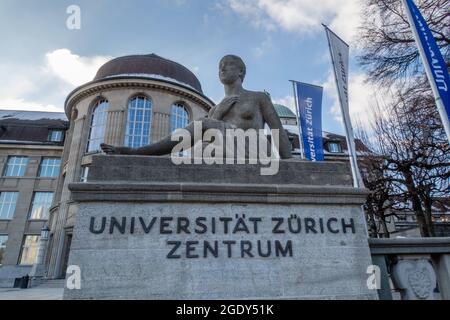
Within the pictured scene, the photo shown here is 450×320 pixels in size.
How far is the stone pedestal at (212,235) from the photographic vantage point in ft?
11.0

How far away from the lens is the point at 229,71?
16.4ft

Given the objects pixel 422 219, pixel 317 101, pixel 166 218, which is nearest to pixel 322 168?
pixel 166 218

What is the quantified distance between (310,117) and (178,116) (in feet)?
53.1

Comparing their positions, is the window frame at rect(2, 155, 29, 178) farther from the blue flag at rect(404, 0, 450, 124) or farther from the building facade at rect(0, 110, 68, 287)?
the blue flag at rect(404, 0, 450, 124)

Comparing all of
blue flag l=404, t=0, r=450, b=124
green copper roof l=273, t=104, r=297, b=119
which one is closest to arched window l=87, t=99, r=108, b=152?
blue flag l=404, t=0, r=450, b=124

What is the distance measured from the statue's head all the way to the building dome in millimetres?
23212

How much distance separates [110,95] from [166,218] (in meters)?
25.4

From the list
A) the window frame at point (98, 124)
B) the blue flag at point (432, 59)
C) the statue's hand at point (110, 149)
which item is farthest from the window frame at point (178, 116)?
the statue's hand at point (110, 149)

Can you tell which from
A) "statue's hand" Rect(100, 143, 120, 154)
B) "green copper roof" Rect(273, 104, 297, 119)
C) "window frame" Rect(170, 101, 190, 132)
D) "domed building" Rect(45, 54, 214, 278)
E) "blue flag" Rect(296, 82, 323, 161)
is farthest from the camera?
"green copper roof" Rect(273, 104, 297, 119)

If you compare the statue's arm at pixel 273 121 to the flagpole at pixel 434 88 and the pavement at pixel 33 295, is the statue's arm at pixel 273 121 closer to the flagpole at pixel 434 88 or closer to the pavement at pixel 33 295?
the flagpole at pixel 434 88

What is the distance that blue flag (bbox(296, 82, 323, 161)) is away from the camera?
13398mm

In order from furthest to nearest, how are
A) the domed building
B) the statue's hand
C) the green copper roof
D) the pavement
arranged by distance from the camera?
1. the green copper roof
2. the domed building
3. the pavement
4. the statue's hand

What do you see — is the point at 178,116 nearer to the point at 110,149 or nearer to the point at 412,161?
the point at 412,161
